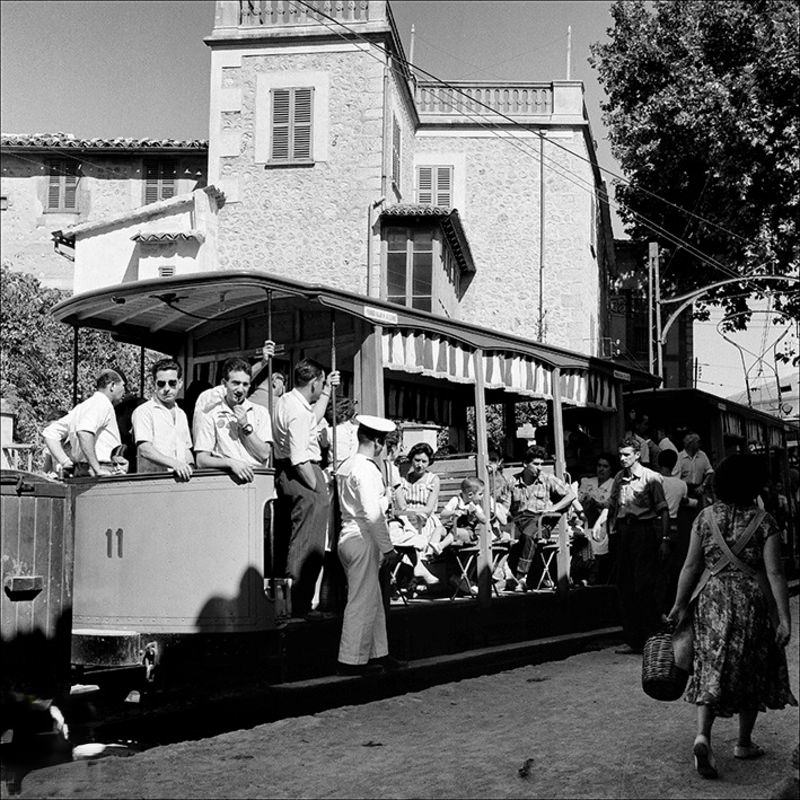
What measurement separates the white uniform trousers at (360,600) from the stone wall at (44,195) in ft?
77.7

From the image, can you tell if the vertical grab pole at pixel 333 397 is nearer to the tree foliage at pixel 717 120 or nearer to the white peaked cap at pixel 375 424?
the white peaked cap at pixel 375 424

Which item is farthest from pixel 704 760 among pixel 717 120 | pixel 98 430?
pixel 717 120

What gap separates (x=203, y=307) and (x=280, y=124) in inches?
705

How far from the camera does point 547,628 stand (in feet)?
39.9

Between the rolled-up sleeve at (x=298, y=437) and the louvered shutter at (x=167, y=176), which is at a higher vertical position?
the louvered shutter at (x=167, y=176)

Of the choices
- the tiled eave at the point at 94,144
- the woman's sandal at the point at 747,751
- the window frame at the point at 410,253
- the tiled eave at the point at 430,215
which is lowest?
the woman's sandal at the point at 747,751

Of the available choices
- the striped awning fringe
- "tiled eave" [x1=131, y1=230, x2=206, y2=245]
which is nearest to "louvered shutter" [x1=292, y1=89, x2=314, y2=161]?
"tiled eave" [x1=131, y1=230, x2=206, y2=245]

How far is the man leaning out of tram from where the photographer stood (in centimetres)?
798

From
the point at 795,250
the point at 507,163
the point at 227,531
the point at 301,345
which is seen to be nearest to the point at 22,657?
the point at 227,531

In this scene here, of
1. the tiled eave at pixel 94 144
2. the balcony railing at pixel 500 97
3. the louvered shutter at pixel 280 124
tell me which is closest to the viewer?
the louvered shutter at pixel 280 124

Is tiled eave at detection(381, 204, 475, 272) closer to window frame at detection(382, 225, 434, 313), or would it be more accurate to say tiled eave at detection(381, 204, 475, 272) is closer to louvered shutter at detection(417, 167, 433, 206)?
window frame at detection(382, 225, 434, 313)

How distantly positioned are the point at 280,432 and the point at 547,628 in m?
4.69

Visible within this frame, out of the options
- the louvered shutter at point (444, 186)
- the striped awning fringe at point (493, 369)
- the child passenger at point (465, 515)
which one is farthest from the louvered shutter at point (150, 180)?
the child passenger at point (465, 515)

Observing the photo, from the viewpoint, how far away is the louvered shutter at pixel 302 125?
87.2 feet
